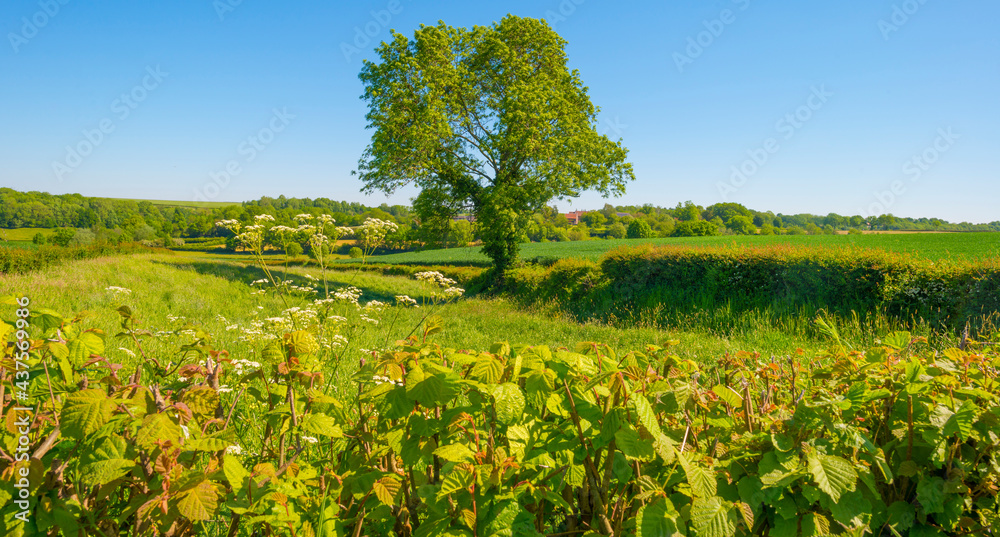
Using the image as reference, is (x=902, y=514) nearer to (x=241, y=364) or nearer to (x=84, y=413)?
(x=84, y=413)

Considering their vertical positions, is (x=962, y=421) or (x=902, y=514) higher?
(x=962, y=421)

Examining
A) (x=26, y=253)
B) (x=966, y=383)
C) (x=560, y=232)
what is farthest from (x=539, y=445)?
(x=560, y=232)

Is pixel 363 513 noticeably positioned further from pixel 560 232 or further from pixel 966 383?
pixel 560 232

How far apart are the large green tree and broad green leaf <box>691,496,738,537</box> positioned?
58.7 ft

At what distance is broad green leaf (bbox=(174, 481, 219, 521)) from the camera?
100 cm

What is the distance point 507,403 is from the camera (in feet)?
3.51

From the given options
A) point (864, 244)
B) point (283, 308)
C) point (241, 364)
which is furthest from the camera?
point (864, 244)

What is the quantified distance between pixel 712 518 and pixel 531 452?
434mm

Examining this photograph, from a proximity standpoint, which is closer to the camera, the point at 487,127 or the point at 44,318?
the point at 44,318

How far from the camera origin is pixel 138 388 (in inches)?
51.1

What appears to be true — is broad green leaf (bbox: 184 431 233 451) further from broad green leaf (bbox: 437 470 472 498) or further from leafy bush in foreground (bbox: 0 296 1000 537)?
broad green leaf (bbox: 437 470 472 498)

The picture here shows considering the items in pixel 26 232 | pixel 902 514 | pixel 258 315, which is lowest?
pixel 258 315

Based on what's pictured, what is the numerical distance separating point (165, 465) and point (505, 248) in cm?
1855

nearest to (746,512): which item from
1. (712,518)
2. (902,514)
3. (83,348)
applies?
(712,518)
